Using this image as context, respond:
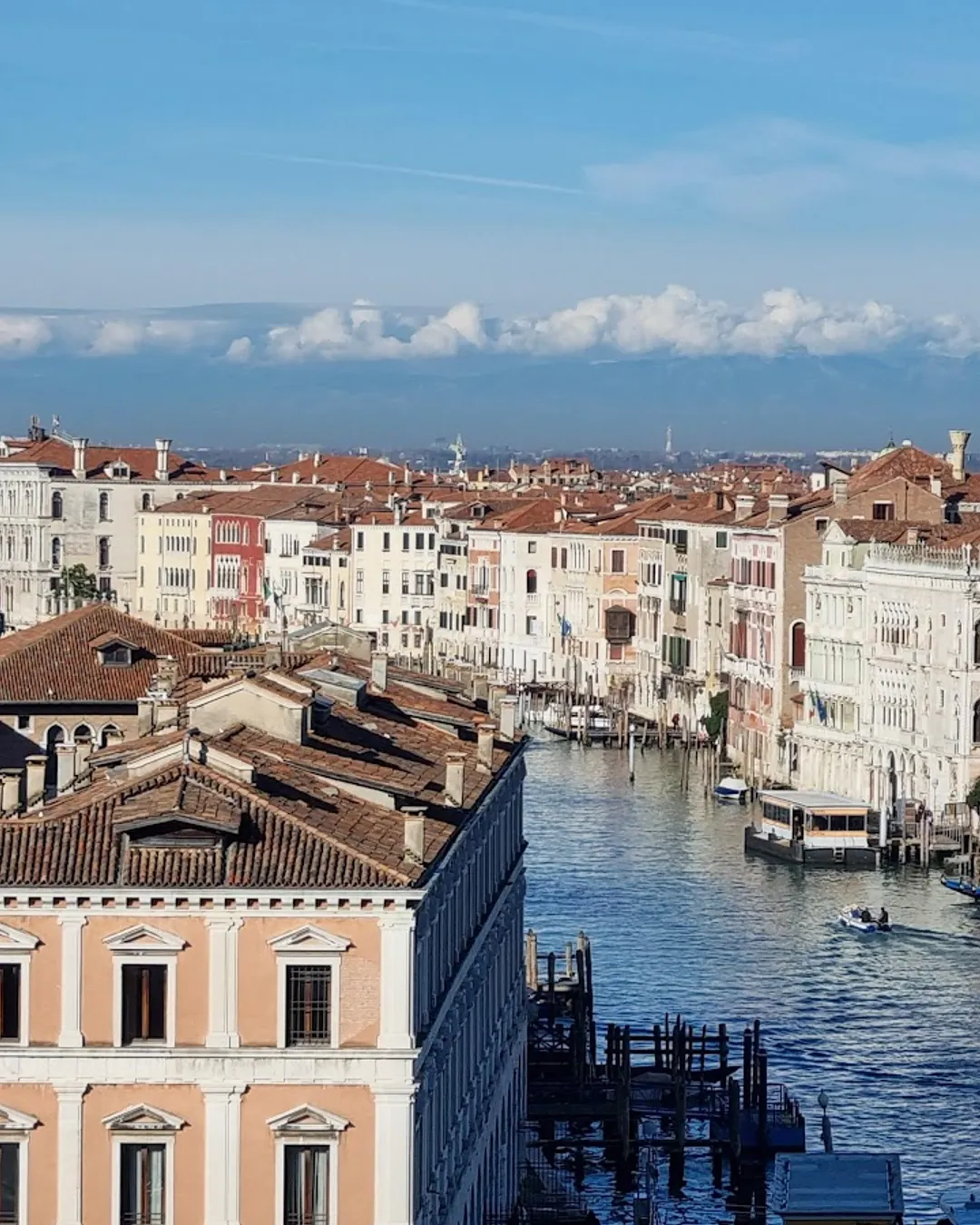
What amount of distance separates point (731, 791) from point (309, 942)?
125 feet

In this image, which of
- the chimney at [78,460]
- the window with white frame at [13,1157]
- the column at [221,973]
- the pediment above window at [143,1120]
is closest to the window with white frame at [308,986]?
the column at [221,973]

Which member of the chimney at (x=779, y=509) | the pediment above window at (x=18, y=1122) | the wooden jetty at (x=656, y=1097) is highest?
Answer: the chimney at (x=779, y=509)

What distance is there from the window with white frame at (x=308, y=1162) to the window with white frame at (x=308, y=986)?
1.04ft

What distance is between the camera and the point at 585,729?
2613 inches

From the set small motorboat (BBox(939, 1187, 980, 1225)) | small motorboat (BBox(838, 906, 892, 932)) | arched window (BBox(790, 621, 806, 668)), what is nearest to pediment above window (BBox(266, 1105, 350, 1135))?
small motorboat (BBox(939, 1187, 980, 1225))

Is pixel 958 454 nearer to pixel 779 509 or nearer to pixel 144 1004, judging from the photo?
pixel 779 509

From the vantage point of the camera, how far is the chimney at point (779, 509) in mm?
58594

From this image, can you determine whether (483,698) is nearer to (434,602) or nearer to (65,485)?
(434,602)

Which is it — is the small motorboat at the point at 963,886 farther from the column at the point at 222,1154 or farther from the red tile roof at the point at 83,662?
the column at the point at 222,1154

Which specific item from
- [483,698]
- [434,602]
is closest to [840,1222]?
[483,698]

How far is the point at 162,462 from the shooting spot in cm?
10388

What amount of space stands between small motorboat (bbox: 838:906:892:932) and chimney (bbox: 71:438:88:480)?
209 feet

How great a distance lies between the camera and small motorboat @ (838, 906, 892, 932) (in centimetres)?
3719

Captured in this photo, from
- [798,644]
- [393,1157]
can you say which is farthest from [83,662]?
[798,644]
